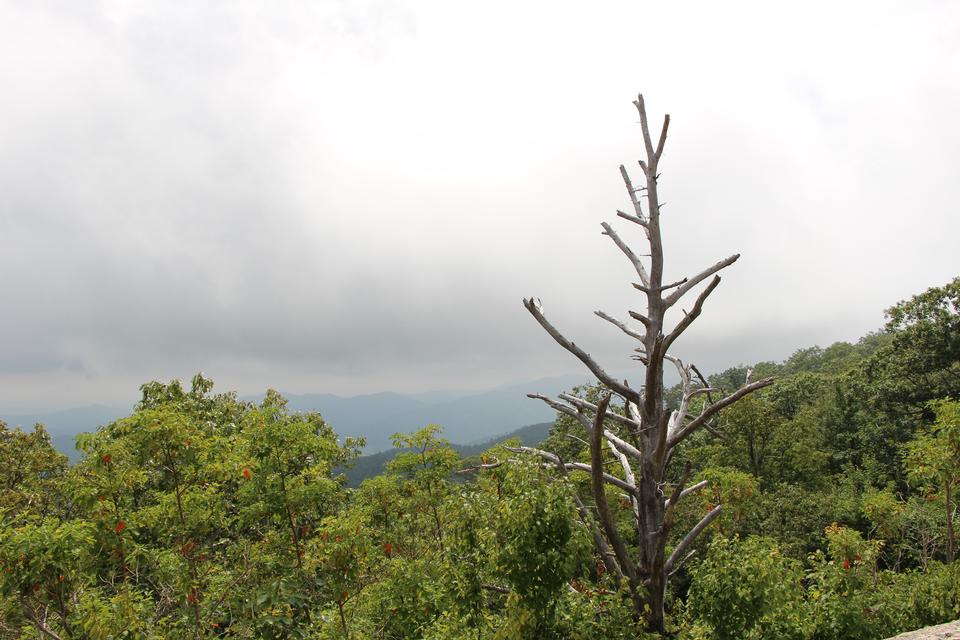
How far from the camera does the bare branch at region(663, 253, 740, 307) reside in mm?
5504

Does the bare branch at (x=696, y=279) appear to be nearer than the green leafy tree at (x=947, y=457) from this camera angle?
Yes

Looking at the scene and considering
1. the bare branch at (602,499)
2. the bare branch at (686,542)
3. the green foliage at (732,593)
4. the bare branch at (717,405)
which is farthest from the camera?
the bare branch at (686,542)

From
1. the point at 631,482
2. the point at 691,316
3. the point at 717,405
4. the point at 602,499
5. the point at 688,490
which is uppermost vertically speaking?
the point at 691,316

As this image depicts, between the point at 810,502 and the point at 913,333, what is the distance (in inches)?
484

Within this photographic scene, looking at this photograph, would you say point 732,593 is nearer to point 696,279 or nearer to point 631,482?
point 631,482

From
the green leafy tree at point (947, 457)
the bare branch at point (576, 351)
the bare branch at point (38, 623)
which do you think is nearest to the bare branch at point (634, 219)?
the bare branch at point (576, 351)

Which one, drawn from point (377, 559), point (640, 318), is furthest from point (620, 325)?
point (377, 559)

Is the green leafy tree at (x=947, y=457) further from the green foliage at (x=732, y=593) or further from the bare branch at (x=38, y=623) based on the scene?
the bare branch at (x=38, y=623)

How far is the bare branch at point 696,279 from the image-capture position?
5504 mm

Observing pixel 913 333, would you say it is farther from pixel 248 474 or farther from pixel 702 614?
pixel 248 474

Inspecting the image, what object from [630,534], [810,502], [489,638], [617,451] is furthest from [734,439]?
[489,638]

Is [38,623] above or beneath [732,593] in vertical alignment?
above

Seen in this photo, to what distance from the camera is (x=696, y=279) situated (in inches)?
231

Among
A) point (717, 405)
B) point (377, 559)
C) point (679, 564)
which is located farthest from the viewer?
point (377, 559)
